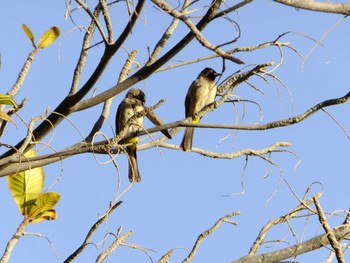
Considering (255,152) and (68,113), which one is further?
(255,152)

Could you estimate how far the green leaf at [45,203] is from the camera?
154 inches

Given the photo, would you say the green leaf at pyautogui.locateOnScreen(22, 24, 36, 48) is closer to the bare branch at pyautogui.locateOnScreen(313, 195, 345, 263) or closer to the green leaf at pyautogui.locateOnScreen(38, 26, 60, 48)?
the green leaf at pyautogui.locateOnScreen(38, 26, 60, 48)

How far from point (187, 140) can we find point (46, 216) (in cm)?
218

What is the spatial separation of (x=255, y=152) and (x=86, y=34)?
4.14 feet

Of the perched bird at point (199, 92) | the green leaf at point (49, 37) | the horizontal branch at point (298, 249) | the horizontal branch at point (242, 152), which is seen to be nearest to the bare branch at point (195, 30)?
the horizontal branch at point (298, 249)

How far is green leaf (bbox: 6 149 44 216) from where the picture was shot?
395cm

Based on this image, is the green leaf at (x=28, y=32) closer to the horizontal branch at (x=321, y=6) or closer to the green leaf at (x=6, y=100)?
the green leaf at (x=6, y=100)

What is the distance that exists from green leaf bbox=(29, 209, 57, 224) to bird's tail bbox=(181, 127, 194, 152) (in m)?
1.19

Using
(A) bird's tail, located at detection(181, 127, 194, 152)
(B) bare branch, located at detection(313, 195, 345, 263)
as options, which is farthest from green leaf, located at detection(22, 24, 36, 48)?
(B) bare branch, located at detection(313, 195, 345, 263)

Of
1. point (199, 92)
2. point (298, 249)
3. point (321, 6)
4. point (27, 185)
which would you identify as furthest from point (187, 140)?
point (321, 6)

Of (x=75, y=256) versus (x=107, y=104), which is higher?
(x=107, y=104)

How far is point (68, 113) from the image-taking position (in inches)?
153

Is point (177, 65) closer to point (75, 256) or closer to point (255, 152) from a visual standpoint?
point (255, 152)

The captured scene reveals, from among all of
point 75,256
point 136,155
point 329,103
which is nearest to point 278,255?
point 329,103
